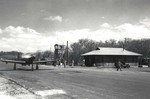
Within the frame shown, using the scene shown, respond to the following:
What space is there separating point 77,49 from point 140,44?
3860 cm

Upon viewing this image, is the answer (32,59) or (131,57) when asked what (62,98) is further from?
(131,57)

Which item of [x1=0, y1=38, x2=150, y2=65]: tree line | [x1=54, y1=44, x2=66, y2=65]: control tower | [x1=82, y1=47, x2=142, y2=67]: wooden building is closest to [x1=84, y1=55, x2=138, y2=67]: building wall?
[x1=82, y1=47, x2=142, y2=67]: wooden building

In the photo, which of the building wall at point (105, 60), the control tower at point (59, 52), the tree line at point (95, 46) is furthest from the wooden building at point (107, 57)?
the tree line at point (95, 46)

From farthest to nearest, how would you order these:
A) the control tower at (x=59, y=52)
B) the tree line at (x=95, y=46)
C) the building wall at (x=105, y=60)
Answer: the tree line at (x=95, y=46), the control tower at (x=59, y=52), the building wall at (x=105, y=60)

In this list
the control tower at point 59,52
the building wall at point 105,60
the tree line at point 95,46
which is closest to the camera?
the building wall at point 105,60

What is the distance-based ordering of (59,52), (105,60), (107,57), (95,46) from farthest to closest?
(95,46), (59,52), (107,57), (105,60)

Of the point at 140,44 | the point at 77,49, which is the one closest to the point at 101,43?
the point at 77,49

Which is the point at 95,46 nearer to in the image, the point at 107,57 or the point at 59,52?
the point at 59,52

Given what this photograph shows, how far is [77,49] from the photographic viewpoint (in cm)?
12619

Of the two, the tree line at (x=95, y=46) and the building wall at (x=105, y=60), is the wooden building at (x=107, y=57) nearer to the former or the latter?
the building wall at (x=105, y=60)

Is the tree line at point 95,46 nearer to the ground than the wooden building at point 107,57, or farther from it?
farther from it

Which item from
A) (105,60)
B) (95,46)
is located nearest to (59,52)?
(105,60)

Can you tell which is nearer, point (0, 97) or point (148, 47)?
point (0, 97)

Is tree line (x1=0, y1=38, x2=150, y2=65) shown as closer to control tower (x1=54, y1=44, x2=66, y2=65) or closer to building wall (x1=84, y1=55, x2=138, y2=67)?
control tower (x1=54, y1=44, x2=66, y2=65)
